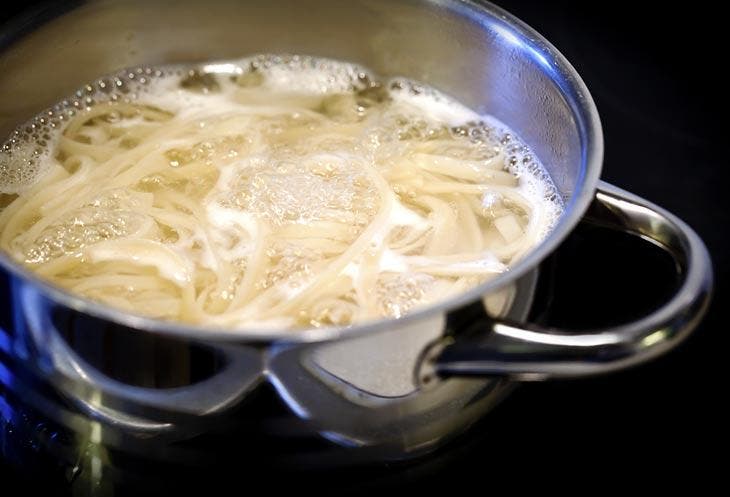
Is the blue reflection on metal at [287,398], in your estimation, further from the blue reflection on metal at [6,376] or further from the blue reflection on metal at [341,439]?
the blue reflection on metal at [6,376]

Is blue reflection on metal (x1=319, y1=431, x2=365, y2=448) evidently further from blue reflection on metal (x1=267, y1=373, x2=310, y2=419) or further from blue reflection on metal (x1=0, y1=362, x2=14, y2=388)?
blue reflection on metal (x1=0, y1=362, x2=14, y2=388)

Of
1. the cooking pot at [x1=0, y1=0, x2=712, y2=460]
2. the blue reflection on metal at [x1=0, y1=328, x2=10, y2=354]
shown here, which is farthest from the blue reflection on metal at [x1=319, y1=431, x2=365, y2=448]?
the blue reflection on metal at [x1=0, y1=328, x2=10, y2=354]

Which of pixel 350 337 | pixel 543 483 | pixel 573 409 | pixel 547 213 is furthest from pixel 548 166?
pixel 350 337

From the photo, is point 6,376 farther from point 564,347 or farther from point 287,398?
point 564,347

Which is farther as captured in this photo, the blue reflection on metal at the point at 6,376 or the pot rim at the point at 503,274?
the blue reflection on metal at the point at 6,376

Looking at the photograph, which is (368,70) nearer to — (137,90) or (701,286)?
(137,90)

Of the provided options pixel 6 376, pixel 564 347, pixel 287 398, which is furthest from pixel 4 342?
pixel 564 347

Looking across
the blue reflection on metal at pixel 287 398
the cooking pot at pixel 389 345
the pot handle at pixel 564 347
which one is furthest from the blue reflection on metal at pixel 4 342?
the pot handle at pixel 564 347
